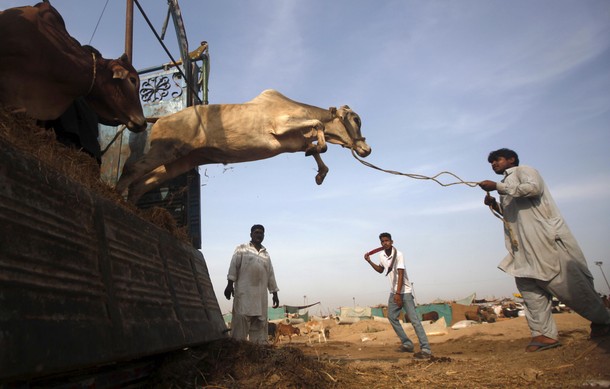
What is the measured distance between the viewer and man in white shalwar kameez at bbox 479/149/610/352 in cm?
430

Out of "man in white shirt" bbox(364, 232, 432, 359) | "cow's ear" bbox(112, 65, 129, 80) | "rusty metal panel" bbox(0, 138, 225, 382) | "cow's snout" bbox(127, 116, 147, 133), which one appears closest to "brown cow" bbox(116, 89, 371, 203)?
"cow's snout" bbox(127, 116, 147, 133)

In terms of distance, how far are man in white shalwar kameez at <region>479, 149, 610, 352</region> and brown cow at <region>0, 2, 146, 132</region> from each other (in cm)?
492

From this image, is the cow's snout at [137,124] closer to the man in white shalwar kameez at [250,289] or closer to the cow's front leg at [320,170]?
the man in white shalwar kameez at [250,289]

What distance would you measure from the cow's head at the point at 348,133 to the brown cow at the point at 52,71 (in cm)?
411

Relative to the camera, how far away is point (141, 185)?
596 cm

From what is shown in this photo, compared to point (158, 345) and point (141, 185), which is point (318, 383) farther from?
point (141, 185)

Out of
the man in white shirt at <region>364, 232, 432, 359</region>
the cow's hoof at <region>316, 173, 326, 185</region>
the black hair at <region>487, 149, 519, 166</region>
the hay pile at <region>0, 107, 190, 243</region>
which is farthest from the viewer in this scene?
the cow's hoof at <region>316, 173, 326, 185</region>

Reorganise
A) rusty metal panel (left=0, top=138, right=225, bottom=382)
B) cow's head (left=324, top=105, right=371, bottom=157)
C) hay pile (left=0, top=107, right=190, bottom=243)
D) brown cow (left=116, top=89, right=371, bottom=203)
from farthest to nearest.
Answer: cow's head (left=324, top=105, right=371, bottom=157), brown cow (left=116, top=89, right=371, bottom=203), hay pile (left=0, top=107, right=190, bottom=243), rusty metal panel (left=0, top=138, right=225, bottom=382)

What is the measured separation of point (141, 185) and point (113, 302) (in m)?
4.30

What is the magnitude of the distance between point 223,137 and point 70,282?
4.68 m

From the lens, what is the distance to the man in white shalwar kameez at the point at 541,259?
4305mm

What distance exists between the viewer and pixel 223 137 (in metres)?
6.24

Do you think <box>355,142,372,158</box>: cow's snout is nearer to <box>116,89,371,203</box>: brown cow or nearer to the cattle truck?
<box>116,89,371,203</box>: brown cow

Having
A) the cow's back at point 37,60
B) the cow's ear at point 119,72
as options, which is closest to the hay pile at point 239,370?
the cow's back at point 37,60
